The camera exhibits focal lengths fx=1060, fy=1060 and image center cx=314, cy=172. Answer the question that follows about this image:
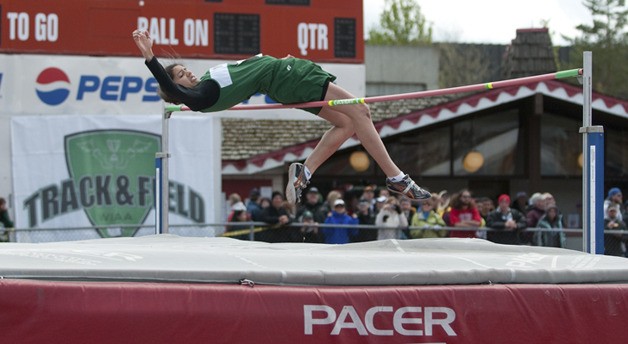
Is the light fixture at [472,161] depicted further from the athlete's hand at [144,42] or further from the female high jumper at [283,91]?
the athlete's hand at [144,42]

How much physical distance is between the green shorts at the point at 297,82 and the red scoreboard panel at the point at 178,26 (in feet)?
25.4

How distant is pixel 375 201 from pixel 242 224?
2091 mm

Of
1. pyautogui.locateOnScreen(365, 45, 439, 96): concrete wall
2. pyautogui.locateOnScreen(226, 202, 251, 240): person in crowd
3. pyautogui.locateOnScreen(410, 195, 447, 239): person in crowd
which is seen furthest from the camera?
pyautogui.locateOnScreen(365, 45, 439, 96): concrete wall

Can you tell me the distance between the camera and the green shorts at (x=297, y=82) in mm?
6141

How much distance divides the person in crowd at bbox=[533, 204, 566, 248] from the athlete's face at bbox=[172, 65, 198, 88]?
5.14 meters

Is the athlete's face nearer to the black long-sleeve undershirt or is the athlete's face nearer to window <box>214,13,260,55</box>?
the black long-sleeve undershirt

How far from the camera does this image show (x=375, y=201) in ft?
40.6

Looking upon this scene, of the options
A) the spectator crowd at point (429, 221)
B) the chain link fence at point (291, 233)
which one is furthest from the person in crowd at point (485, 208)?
the chain link fence at point (291, 233)

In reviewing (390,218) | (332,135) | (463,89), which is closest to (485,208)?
(390,218)

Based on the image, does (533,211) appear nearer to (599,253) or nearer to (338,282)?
(599,253)

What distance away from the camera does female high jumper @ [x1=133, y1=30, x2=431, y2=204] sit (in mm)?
5852

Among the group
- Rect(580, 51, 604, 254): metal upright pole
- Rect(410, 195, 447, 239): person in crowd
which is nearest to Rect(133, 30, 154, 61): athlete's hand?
Rect(580, 51, 604, 254): metal upright pole

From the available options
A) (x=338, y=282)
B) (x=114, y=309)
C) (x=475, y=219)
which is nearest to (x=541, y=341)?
(x=338, y=282)

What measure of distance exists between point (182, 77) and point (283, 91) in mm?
597
